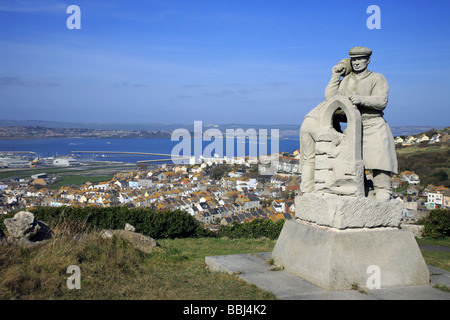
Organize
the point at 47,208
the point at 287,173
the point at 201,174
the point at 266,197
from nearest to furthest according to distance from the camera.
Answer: the point at 47,208, the point at 266,197, the point at 287,173, the point at 201,174

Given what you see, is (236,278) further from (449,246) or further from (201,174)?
(201,174)

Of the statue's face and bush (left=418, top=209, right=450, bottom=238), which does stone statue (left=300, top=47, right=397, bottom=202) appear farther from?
bush (left=418, top=209, right=450, bottom=238)

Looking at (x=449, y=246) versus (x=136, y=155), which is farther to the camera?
(x=136, y=155)

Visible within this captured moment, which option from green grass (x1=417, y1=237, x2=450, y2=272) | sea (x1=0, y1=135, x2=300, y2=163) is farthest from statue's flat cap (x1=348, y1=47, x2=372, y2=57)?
sea (x1=0, y1=135, x2=300, y2=163)

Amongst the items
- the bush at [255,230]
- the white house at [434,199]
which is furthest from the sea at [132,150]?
the bush at [255,230]

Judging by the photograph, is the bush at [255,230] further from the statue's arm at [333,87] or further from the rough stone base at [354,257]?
the statue's arm at [333,87]
